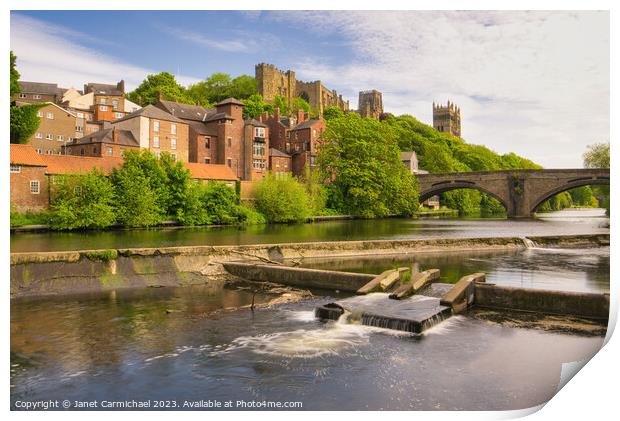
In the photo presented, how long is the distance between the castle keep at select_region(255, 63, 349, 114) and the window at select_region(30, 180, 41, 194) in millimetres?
48140

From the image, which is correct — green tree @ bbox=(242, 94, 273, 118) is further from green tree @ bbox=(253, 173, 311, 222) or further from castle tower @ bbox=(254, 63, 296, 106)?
green tree @ bbox=(253, 173, 311, 222)

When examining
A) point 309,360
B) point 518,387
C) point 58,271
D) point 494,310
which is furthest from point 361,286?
point 58,271

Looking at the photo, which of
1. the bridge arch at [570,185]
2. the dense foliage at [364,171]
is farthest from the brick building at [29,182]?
the bridge arch at [570,185]

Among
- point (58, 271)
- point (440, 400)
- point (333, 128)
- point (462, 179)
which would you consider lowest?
point (440, 400)

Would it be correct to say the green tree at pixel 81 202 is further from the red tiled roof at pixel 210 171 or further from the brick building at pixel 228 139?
the brick building at pixel 228 139

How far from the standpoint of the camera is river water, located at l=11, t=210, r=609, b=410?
613cm

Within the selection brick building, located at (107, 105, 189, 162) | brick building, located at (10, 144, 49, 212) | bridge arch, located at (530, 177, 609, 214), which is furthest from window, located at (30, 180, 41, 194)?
bridge arch, located at (530, 177, 609, 214)

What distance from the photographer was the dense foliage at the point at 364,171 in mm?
47375

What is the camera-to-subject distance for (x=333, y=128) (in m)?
50.3

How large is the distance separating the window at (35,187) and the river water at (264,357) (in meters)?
20.4

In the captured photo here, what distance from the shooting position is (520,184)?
4844 cm

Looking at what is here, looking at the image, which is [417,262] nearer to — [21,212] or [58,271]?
[58,271]

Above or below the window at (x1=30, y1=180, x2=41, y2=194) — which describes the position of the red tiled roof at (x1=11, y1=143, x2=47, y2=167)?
above
